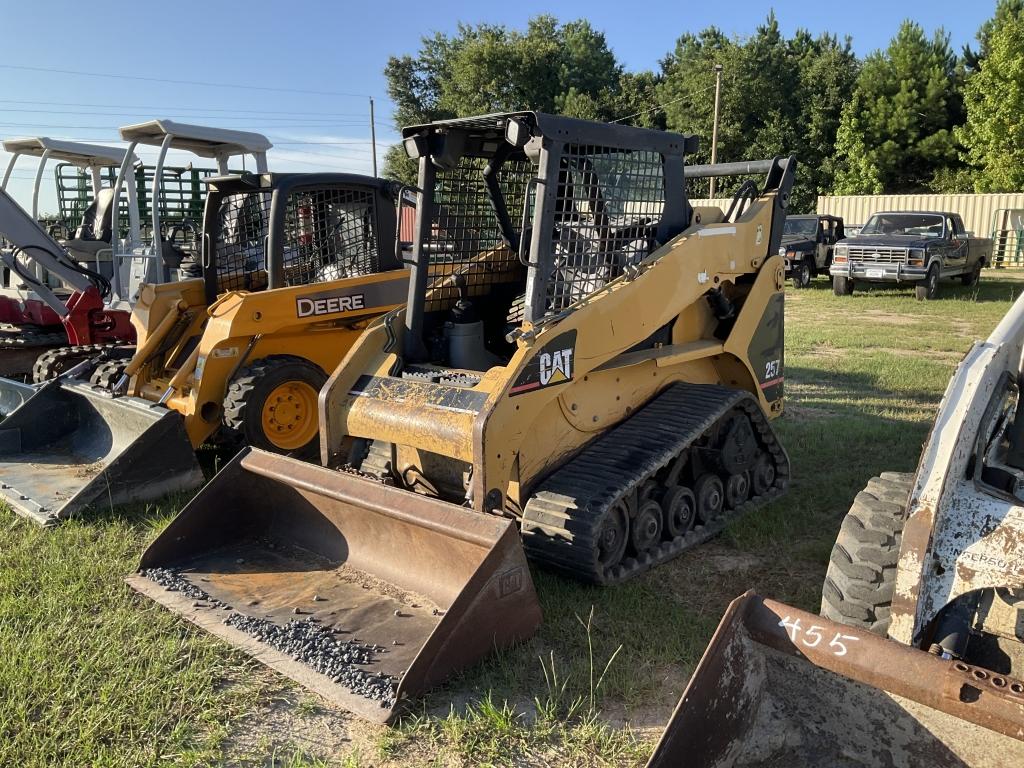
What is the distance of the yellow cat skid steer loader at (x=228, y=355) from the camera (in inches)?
214

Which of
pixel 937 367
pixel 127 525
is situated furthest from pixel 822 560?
pixel 937 367

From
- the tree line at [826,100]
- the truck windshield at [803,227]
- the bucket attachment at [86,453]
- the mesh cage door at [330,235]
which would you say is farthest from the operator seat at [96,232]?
the tree line at [826,100]

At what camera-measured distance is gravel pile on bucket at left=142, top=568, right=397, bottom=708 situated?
124 inches

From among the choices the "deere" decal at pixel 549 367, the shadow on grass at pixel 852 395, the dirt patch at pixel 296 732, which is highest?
the "deere" decal at pixel 549 367

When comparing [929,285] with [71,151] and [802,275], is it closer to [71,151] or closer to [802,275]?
[802,275]

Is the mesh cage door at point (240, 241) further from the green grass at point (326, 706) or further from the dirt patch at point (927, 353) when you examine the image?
the dirt patch at point (927, 353)

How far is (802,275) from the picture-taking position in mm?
19875

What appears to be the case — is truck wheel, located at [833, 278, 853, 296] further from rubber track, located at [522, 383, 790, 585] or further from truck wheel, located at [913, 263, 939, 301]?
rubber track, located at [522, 383, 790, 585]

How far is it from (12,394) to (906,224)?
1726 centimetres

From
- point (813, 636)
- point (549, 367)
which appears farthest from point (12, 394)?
point (813, 636)

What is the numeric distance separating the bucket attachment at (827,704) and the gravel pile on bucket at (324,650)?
1187 mm

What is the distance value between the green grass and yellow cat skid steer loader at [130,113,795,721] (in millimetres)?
135

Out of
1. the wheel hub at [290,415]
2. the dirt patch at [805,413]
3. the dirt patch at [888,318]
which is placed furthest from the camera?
the dirt patch at [888,318]

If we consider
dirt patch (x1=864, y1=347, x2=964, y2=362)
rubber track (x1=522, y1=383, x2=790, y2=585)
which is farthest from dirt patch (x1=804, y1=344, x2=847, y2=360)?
rubber track (x1=522, y1=383, x2=790, y2=585)
